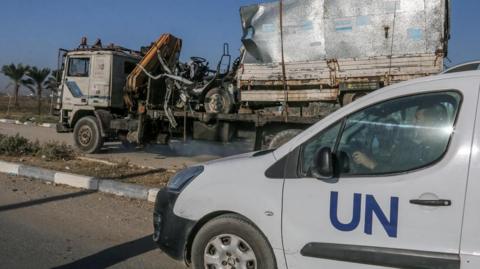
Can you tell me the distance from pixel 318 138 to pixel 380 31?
5.64 meters

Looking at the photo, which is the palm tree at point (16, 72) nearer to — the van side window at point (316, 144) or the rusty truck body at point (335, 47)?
the rusty truck body at point (335, 47)

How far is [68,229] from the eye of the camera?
214 inches

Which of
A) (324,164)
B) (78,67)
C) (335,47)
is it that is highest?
(335,47)

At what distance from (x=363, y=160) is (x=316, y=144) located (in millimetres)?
344

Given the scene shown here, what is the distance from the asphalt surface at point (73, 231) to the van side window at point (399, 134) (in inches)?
79.4

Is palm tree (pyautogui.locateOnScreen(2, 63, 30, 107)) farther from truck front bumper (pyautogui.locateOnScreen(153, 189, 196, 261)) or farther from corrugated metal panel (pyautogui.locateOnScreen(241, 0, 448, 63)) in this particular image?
truck front bumper (pyautogui.locateOnScreen(153, 189, 196, 261))

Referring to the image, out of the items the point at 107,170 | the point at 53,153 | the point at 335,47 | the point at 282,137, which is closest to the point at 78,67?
the point at 53,153

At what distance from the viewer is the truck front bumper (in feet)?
12.1

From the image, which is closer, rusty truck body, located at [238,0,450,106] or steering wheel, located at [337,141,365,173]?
steering wheel, located at [337,141,365,173]

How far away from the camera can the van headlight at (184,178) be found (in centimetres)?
379

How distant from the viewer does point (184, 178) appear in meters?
3.88

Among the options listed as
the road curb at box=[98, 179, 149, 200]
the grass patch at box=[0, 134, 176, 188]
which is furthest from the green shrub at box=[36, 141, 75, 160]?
the road curb at box=[98, 179, 149, 200]

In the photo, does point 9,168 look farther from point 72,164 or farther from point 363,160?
point 363,160

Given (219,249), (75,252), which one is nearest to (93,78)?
(75,252)
